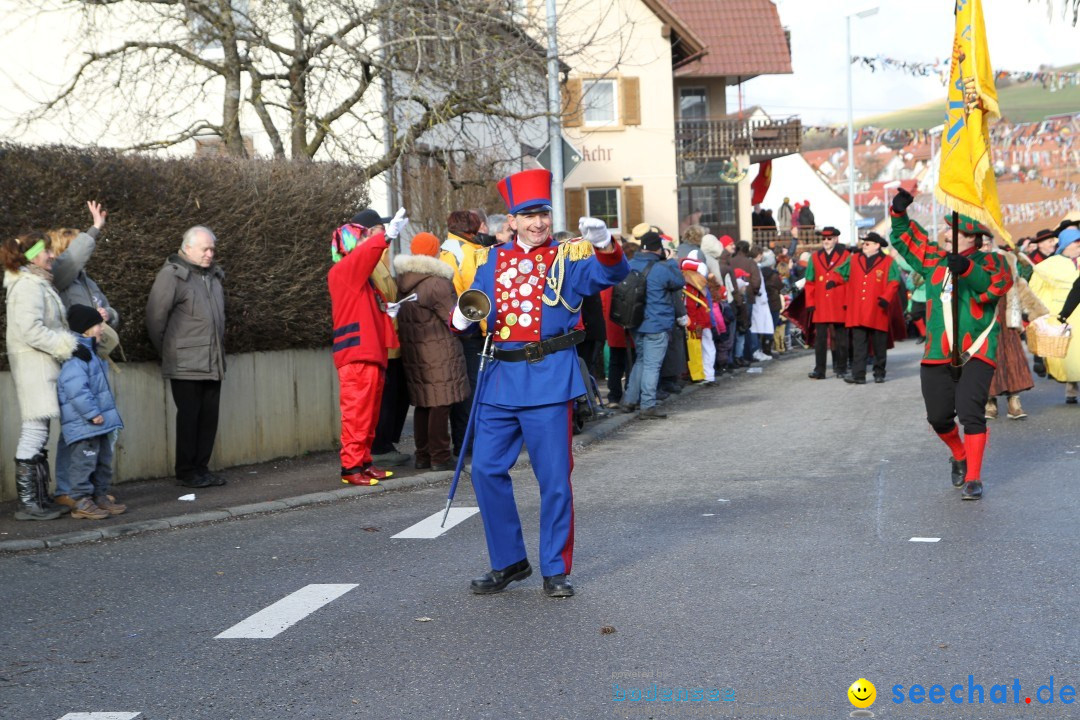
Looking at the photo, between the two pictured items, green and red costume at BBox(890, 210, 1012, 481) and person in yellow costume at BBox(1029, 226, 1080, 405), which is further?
person in yellow costume at BBox(1029, 226, 1080, 405)

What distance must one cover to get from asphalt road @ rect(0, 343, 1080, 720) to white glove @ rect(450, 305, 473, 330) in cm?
128

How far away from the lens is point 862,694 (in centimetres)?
506

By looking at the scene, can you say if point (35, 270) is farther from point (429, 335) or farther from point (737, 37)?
point (737, 37)

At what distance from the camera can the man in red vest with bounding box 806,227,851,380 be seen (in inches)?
776

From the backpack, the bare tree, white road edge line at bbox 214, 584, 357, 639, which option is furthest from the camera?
the bare tree

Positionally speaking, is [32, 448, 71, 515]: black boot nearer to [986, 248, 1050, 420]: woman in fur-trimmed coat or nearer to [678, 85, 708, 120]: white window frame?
[986, 248, 1050, 420]: woman in fur-trimmed coat

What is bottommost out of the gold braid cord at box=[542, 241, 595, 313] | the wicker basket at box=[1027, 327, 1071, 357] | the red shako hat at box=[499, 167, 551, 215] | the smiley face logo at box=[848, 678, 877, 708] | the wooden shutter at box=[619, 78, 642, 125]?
the smiley face logo at box=[848, 678, 877, 708]

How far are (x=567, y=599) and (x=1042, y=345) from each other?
9.93 m

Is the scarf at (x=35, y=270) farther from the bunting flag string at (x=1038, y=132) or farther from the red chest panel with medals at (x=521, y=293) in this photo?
the bunting flag string at (x=1038, y=132)

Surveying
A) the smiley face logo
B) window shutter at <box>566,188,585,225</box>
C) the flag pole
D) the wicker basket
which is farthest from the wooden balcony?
the smiley face logo

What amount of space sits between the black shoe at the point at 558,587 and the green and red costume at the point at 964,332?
3.85 meters

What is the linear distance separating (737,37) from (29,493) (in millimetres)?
42248

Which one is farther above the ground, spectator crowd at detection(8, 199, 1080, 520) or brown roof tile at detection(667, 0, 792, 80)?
brown roof tile at detection(667, 0, 792, 80)

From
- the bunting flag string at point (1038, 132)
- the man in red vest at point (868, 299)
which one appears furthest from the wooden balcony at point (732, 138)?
the man in red vest at point (868, 299)
